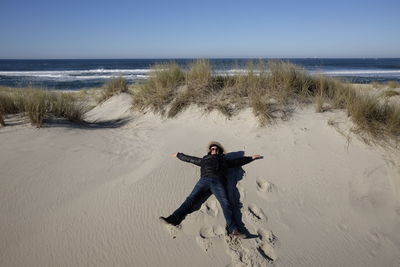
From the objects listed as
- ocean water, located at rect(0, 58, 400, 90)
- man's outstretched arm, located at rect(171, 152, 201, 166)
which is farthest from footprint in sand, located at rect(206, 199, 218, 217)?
ocean water, located at rect(0, 58, 400, 90)

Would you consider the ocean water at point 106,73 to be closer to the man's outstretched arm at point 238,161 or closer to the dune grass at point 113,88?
the dune grass at point 113,88

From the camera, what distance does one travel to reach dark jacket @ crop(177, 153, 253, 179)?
13.2ft

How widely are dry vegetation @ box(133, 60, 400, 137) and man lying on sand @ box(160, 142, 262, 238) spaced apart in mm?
1505

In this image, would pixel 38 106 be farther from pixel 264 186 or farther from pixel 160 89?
pixel 264 186

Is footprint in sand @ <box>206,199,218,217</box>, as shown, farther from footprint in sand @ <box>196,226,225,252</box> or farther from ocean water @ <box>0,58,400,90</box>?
ocean water @ <box>0,58,400,90</box>

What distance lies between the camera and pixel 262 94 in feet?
19.7

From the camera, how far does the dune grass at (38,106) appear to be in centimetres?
573

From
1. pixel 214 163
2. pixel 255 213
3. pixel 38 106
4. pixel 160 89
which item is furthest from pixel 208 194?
pixel 38 106

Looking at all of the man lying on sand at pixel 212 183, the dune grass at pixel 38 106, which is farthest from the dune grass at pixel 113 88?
the man lying on sand at pixel 212 183

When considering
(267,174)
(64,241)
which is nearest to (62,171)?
(64,241)

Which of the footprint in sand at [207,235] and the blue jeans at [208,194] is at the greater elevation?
the blue jeans at [208,194]

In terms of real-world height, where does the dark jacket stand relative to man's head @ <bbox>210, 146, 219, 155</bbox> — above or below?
below

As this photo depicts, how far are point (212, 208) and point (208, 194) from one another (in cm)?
29

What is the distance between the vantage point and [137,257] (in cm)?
299
